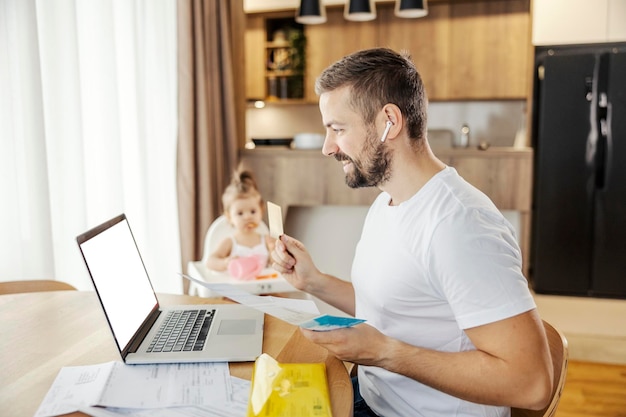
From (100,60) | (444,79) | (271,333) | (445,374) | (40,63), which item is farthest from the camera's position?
(444,79)

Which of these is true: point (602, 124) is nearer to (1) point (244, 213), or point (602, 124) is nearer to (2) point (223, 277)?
(1) point (244, 213)

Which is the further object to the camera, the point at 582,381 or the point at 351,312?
the point at 582,381

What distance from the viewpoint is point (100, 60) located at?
2.55m

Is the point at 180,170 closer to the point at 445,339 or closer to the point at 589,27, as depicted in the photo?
the point at 445,339

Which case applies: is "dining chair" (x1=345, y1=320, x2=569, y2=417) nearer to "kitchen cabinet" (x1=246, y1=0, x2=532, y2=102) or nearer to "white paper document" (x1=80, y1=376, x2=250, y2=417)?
"white paper document" (x1=80, y1=376, x2=250, y2=417)

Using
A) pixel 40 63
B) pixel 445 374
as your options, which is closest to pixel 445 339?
pixel 445 374

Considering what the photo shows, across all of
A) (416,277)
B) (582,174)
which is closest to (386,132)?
(416,277)

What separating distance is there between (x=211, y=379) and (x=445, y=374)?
1.42ft

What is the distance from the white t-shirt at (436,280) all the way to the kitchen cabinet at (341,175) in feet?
6.72

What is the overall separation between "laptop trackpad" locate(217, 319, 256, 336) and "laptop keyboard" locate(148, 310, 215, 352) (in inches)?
1.3

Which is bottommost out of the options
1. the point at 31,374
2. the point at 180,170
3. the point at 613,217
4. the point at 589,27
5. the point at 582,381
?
the point at 582,381

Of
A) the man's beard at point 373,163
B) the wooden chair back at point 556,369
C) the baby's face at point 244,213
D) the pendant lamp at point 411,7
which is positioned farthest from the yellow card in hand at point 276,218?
the pendant lamp at point 411,7

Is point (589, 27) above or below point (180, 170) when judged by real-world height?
above

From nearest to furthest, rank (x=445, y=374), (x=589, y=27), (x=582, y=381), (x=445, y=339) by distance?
(x=445, y=374) → (x=445, y=339) → (x=582, y=381) → (x=589, y=27)
